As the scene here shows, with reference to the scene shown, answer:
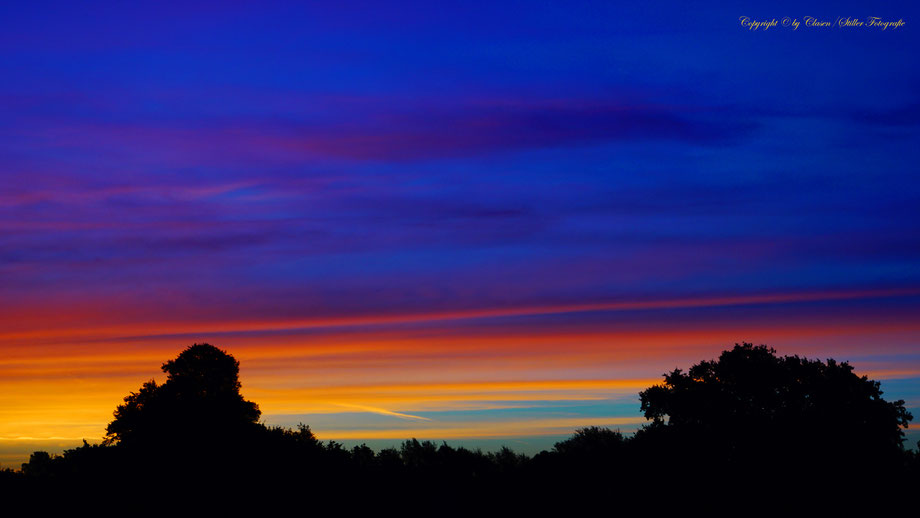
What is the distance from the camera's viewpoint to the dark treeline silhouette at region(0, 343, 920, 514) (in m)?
49.3

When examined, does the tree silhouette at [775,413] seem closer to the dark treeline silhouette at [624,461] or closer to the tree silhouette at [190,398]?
the dark treeline silhouette at [624,461]

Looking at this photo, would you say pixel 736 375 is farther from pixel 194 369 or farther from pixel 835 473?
pixel 194 369

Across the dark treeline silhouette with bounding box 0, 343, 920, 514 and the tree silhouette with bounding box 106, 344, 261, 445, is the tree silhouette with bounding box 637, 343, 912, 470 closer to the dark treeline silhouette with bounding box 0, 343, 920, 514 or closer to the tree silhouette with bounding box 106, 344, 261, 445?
the dark treeline silhouette with bounding box 0, 343, 920, 514

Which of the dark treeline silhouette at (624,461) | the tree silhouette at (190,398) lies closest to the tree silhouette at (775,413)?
the dark treeline silhouette at (624,461)

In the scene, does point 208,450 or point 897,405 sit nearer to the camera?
point 208,450

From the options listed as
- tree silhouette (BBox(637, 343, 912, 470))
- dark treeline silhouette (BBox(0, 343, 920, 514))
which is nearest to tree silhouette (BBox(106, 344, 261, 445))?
dark treeline silhouette (BBox(0, 343, 920, 514))

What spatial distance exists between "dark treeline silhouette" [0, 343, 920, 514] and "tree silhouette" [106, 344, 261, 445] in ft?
0.86

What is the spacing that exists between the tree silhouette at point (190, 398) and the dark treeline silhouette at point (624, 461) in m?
0.26

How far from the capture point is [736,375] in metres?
65.8

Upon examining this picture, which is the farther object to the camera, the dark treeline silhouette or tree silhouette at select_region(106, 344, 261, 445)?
tree silhouette at select_region(106, 344, 261, 445)

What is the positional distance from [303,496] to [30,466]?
21.5 meters

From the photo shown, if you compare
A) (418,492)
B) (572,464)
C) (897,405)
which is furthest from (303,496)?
(897,405)

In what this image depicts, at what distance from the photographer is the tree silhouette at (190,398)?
183 ft

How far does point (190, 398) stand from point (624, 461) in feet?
104
